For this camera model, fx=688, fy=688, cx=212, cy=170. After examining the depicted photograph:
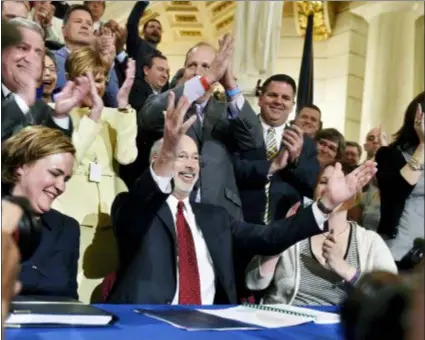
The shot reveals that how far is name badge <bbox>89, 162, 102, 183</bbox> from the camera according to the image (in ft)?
6.95

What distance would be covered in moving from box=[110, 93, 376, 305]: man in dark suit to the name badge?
0.74 ft

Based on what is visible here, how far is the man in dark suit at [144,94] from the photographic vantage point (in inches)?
89.0

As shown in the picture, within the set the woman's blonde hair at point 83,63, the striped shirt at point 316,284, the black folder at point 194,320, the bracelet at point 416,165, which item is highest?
the woman's blonde hair at point 83,63

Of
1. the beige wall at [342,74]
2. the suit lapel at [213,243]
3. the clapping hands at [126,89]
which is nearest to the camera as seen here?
the suit lapel at [213,243]

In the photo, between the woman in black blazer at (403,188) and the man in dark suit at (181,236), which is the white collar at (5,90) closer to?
the man in dark suit at (181,236)

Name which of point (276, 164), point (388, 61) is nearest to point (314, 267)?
point (276, 164)

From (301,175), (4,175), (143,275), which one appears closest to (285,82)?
(301,175)

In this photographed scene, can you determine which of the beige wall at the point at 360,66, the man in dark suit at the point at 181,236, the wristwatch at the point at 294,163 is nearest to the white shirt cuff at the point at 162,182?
the man in dark suit at the point at 181,236

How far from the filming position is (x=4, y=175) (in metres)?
1.65

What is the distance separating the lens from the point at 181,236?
193 cm

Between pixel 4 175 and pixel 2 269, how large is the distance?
4.27 feet

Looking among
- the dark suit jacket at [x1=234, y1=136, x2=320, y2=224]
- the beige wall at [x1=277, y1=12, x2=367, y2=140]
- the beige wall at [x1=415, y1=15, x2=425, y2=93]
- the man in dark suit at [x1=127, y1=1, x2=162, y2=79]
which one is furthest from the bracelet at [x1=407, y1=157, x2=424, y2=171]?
the beige wall at [x1=415, y1=15, x2=425, y2=93]

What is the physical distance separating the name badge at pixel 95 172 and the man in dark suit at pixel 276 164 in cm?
48

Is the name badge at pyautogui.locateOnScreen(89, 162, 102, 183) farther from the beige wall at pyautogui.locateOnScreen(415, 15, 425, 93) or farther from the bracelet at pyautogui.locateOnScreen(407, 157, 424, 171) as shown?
the beige wall at pyautogui.locateOnScreen(415, 15, 425, 93)
